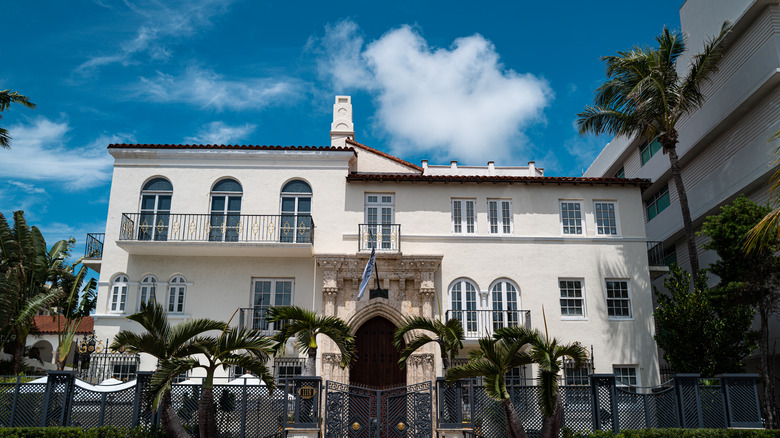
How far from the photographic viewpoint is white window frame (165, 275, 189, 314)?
21.4 m

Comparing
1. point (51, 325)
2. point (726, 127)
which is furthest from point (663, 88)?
point (51, 325)

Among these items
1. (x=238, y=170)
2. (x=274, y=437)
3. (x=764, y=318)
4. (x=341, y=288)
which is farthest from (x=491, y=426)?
(x=238, y=170)

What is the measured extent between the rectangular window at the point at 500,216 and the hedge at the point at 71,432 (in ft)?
43.4

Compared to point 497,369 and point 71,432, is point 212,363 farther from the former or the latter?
point 497,369

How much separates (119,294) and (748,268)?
796 inches

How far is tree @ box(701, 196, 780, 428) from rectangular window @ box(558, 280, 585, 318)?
4571 mm

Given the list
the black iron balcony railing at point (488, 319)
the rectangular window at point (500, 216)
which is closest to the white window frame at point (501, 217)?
the rectangular window at point (500, 216)

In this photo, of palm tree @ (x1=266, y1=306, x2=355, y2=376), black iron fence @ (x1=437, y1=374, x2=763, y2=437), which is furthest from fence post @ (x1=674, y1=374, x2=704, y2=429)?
palm tree @ (x1=266, y1=306, x2=355, y2=376)

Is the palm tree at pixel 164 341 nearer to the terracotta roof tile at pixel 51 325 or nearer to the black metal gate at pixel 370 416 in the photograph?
the black metal gate at pixel 370 416

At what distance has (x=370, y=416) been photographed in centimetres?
1516

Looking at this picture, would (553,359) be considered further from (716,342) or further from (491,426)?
(716,342)

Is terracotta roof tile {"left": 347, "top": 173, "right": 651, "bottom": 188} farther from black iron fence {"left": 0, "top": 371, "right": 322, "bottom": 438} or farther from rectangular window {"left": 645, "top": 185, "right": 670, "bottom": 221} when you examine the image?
black iron fence {"left": 0, "top": 371, "right": 322, "bottom": 438}

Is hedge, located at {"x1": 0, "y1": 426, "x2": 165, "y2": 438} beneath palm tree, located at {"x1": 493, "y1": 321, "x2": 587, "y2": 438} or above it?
beneath

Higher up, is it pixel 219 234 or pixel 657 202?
pixel 657 202
